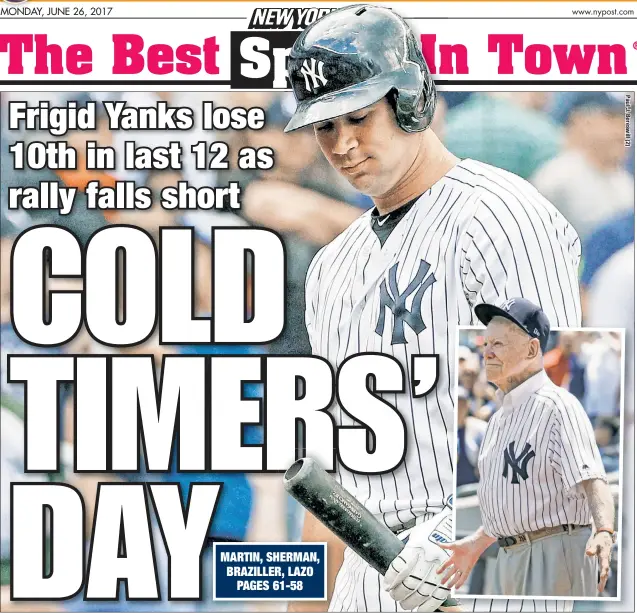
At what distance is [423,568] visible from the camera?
9.73 feet

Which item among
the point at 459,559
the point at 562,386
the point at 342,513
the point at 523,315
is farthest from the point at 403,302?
the point at 459,559

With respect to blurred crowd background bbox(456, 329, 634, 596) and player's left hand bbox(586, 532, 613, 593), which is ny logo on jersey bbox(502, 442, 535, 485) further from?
player's left hand bbox(586, 532, 613, 593)

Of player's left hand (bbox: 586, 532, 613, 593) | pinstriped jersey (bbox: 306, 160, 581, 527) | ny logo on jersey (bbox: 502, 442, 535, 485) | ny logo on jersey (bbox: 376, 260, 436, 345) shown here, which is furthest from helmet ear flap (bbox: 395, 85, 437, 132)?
player's left hand (bbox: 586, 532, 613, 593)

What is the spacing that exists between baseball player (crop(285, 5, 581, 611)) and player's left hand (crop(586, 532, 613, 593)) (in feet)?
1.31

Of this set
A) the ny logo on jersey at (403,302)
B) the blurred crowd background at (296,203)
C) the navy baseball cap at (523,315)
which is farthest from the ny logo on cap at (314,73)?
the navy baseball cap at (523,315)

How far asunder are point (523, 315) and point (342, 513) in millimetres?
733

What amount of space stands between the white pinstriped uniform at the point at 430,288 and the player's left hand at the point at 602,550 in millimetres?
425

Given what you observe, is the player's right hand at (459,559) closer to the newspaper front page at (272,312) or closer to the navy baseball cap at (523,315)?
the newspaper front page at (272,312)

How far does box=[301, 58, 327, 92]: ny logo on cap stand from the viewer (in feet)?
9.48

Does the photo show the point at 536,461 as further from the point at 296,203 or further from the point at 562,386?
the point at 296,203

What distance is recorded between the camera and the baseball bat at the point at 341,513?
2.85 m

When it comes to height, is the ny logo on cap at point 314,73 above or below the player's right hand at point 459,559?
above

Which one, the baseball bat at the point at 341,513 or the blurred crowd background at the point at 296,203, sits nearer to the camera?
the baseball bat at the point at 341,513

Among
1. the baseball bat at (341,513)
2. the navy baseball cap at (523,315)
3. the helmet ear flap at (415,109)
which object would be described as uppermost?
the helmet ear flap at (415,109)
